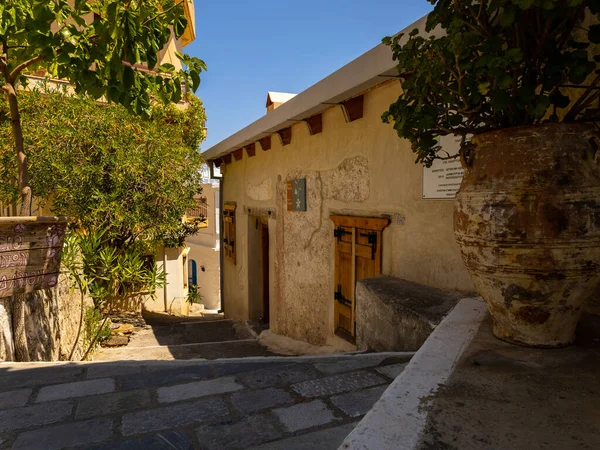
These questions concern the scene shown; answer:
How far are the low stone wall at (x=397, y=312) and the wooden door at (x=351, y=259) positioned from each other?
0.46m

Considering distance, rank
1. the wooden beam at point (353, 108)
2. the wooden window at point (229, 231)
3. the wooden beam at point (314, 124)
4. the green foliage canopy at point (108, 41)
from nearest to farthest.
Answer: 1. the green foliage canopy at point (108, 41)
2. the wooden beam at point (353, 108)
3. the wooden beam at point (314, 124)
4. the wooden window at point (229, 231)

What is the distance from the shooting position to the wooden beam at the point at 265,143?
6.66 m

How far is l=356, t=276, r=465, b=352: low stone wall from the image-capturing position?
8.39 feet

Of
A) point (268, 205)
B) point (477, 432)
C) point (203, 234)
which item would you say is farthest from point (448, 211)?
point (203, 234)

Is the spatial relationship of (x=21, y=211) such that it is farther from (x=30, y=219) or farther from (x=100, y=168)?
(x=100, y=168)

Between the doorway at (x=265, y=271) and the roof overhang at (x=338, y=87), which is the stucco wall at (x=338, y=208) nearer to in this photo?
the roof overhang at (x=338, y=87)

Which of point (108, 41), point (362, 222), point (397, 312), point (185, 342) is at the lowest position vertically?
point (185, 342)

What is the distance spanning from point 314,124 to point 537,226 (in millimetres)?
3754

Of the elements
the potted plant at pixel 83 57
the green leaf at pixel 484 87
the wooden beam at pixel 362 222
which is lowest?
the wooden beam at pixel 362 222

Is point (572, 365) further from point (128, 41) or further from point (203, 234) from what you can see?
point (203, 234)

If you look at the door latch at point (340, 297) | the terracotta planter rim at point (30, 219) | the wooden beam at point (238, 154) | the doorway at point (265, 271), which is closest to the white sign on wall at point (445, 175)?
the door latch at point (340, 297)

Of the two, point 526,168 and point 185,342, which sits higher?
point 526,168

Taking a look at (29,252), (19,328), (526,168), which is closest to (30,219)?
(29,252)

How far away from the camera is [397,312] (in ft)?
9.20
